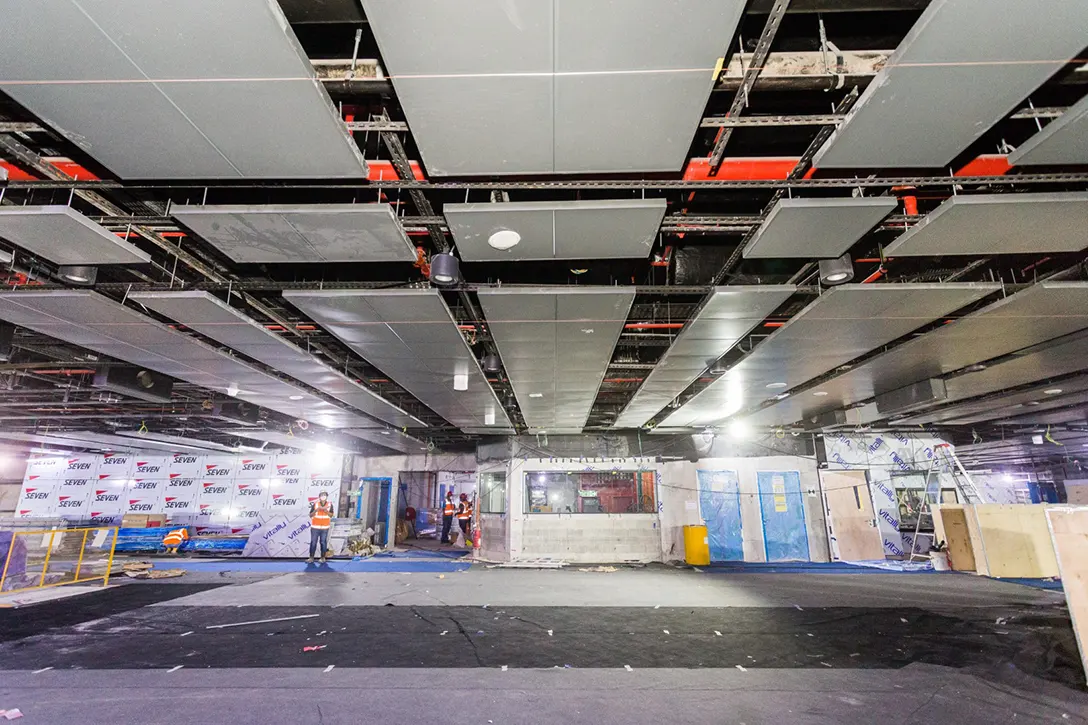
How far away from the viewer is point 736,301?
427 centimetres

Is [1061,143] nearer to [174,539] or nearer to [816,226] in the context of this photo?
[816,226]

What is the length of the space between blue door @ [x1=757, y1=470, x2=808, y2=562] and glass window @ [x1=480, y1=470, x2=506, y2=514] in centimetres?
662

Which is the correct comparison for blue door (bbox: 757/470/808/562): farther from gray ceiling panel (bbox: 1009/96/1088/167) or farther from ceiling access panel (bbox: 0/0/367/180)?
ceiling access panel (bbox: 0/0/367/180)

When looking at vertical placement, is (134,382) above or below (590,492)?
above

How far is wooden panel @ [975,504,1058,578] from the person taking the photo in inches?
312

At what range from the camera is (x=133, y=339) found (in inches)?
206

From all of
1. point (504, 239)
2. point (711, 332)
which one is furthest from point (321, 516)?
point (504, 239)

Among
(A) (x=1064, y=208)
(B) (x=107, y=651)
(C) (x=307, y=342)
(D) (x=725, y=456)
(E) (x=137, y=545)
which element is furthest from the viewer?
(E) (x=137, y=545)

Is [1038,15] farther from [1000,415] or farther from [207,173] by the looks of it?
[1000,415]

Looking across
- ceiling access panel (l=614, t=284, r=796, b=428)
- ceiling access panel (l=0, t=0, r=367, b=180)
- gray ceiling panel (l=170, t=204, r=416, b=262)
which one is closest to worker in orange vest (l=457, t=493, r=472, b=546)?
ceiling access panel (l=614, t=284, r=796, b=428)

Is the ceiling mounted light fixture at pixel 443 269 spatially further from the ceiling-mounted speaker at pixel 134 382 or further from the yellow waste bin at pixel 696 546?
the yellow waste bin at pixel 696 546

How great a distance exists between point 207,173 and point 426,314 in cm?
215

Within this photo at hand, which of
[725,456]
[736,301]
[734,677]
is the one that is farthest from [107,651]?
[725,456]

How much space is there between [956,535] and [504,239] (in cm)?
1124
